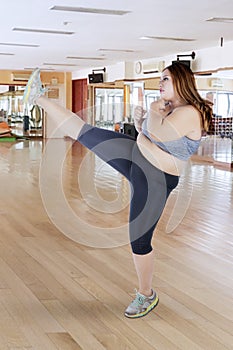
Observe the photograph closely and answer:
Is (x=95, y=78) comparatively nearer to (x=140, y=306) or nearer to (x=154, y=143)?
(x=140, y=306)

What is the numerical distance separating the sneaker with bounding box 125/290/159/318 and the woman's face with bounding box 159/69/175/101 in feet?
3.93

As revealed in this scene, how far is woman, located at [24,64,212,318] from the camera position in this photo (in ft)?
9.73

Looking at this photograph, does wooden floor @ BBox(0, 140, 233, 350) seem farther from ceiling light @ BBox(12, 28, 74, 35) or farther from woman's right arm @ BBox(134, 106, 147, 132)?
ceiling light @ BBox(12, 28, 74, 35)

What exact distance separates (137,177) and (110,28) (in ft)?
24.2

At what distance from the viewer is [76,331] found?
3064 millimetres

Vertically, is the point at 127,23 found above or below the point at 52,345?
above

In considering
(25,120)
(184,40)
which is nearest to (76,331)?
(184,40)

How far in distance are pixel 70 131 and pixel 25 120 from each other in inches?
761

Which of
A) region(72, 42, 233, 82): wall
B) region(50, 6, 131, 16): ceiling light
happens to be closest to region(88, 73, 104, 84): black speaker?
region(72, 42, 233, 82): wall

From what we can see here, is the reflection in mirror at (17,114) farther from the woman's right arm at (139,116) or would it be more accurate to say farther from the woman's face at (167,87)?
the woman's face at (167,87)

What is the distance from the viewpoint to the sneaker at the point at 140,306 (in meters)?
3.28

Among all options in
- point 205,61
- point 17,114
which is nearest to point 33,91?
point 205,61

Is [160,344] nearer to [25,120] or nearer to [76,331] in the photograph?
[76,331]

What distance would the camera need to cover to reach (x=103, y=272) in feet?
13.7
